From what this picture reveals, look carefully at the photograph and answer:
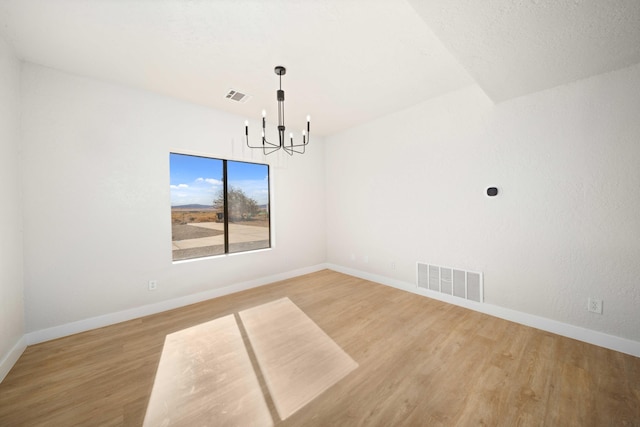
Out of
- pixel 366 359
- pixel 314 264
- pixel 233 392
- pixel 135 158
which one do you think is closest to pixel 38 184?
pixel 135 158

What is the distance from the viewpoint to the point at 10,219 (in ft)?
6.89

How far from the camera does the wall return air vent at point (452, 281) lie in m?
3.03

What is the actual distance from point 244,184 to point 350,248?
7.76 feet

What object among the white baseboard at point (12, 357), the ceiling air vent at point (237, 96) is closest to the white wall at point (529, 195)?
the ceiling air vent at point (237, 96)

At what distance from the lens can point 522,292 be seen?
268 centimetres

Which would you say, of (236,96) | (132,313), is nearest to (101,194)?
(132,313)

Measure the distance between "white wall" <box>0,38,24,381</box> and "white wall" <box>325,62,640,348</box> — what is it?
426cm

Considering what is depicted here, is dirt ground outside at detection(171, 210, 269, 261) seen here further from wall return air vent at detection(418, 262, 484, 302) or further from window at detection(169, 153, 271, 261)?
wall return air vent at detection(418, 262, 484, 302)

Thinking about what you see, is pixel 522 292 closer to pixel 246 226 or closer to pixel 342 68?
pixel 342 68

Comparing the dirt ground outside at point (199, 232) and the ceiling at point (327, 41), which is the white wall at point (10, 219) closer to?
the ceiling at point (327, 41)

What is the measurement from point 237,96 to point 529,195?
370 centimetres

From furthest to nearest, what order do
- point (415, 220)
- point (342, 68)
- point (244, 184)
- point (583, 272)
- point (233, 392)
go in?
1. point (244, 184)
2. point (415, 220)
3. point (342, 68)
4. point (583, 272)
5. point (233, 392)

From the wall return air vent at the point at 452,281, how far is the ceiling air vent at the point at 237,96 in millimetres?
3432

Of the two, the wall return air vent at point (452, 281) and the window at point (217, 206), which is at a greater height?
the window at point (217, 206)
